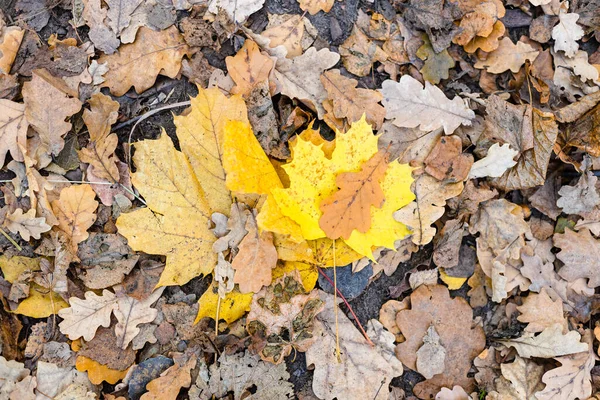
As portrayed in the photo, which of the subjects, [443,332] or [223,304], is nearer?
[223,304]

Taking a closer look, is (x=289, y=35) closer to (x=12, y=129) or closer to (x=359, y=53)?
(x=359, y=53)

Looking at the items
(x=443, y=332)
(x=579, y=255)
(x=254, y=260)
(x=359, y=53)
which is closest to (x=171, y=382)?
(x=254, y=260)

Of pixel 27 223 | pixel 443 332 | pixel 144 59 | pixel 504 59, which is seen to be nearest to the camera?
pixel 27 223

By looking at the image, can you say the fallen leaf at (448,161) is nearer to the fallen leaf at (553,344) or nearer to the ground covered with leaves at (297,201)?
the ground covered with leaves at (297,201)

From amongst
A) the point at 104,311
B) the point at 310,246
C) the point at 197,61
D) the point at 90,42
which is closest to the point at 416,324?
the point at 310,246

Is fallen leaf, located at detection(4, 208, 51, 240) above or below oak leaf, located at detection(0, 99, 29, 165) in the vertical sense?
below

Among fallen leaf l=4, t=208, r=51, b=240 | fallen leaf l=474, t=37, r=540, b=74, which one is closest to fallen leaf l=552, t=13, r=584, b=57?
fallen leaf l=474, t=37, r=540, b=74

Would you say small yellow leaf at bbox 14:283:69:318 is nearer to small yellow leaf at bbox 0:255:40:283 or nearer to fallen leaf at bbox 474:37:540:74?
small yellow leaf at bbox 0:255:40:283

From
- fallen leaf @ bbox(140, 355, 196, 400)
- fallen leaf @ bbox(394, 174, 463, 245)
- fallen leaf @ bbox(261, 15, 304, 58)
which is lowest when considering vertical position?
fallen leaf @ bbox(140, 355, 196, 400)
